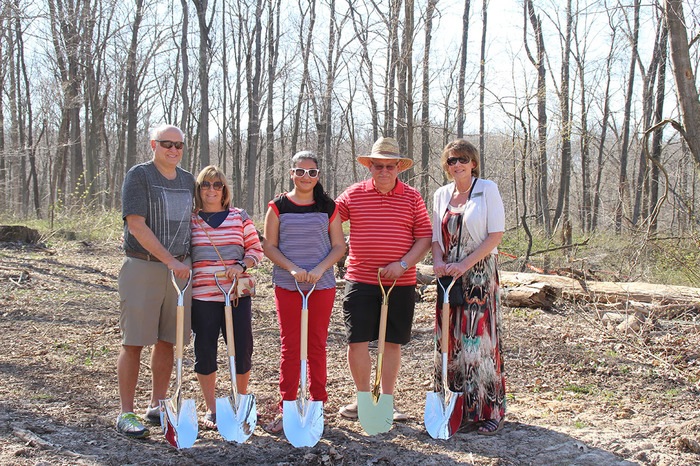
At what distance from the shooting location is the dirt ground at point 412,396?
3596 mm

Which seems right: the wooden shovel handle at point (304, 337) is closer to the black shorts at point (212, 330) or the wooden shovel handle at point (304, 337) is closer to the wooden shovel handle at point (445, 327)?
the black shorts at point (212, 330)

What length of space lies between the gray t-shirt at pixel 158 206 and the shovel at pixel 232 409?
0.35 m

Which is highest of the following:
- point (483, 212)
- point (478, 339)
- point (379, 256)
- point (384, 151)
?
point (384, 151)

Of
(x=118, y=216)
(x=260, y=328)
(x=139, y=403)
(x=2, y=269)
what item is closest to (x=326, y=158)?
(x=118, y=216)

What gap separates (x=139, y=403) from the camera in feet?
14.8

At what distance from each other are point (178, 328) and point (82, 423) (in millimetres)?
1102

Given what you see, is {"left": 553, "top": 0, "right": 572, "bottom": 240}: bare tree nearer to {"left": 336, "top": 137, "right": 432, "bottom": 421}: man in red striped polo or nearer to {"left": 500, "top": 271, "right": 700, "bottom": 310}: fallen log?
{"left": 500, "top": 271, "right": 700, "bottom": 310}: fallen log

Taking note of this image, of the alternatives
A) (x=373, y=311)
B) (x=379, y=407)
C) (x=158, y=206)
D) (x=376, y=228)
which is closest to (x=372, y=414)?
(x=379, y=407)

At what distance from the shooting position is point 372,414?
3.90m

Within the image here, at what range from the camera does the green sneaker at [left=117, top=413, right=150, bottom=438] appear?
12.2ft

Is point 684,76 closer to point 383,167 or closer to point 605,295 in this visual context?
point 605,295

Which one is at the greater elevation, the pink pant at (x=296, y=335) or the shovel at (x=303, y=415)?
the pink pant at (x=296, y=335)

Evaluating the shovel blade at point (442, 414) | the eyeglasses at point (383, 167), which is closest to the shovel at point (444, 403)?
the shovel blade at point (442, 414)

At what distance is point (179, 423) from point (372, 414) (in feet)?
4.03
